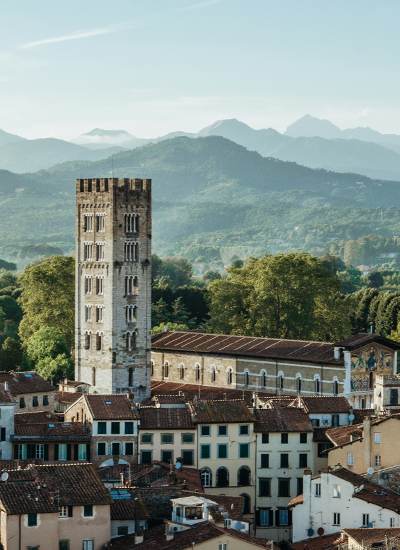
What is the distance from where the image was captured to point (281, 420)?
6356 cm

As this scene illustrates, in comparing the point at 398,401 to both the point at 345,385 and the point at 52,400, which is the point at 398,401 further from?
the point at 52,400

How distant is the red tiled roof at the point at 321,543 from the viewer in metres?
49.1

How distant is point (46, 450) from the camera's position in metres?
60.8

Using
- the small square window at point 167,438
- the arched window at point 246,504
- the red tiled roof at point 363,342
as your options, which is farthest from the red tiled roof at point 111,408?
the red tiled roof at point 363,342

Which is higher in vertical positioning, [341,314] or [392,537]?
[341,314]

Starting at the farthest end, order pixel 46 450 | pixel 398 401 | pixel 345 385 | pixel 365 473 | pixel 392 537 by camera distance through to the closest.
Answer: pixel 345 385 → pixel 398 401 → pixel 46 450 → pixel 365 473 → pixel 392 537

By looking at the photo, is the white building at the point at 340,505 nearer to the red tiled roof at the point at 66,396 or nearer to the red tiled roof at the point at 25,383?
the red tiled roof at the point at 66,396

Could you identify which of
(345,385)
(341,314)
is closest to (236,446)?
(345,385)

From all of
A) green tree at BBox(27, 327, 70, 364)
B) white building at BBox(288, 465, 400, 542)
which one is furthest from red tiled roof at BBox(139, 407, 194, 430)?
green tree at BBox(27, 327, 70, 364)

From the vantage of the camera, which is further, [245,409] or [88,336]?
[88,336]

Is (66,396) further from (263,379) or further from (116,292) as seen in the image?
(263,379)

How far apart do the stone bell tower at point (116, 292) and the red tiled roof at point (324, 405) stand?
19.1m

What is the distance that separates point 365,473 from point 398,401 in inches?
534

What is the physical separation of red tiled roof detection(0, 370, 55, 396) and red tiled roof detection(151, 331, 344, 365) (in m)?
10.8
